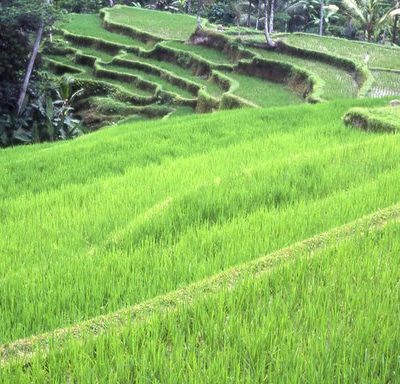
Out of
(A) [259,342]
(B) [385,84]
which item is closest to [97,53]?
(B) [385,84]

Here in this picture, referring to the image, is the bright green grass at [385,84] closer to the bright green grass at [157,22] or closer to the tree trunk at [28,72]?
the tree trunk at [28,72]

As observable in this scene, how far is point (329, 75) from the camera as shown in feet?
45.2

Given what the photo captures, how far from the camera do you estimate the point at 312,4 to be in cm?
3139

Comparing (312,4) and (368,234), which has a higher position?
(312,4)

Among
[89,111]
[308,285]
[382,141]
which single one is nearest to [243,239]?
[308,285]

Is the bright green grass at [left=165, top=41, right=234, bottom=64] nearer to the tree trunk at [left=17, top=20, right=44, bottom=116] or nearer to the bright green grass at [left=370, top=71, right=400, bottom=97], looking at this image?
the bright green grass at [left=370, top=71, right=400, bottom=97]

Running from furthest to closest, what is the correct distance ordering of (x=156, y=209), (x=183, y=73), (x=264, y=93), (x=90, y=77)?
(x=90, y=77) < (x=183, y=73) < (x=264, y=93) < (x=156, y=209)

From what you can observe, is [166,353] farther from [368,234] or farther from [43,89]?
[43,89]

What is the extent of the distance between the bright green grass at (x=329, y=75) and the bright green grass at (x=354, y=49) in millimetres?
934

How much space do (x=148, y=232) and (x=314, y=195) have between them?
1211 millimetres

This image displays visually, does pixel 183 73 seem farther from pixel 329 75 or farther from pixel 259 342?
pixel 259 342

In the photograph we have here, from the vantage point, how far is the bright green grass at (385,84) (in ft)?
36.7

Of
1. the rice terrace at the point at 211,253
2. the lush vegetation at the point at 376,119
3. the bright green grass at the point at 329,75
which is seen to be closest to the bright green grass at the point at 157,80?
the bright green grass at the point at 329,75

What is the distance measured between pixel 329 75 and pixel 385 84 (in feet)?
5.87
